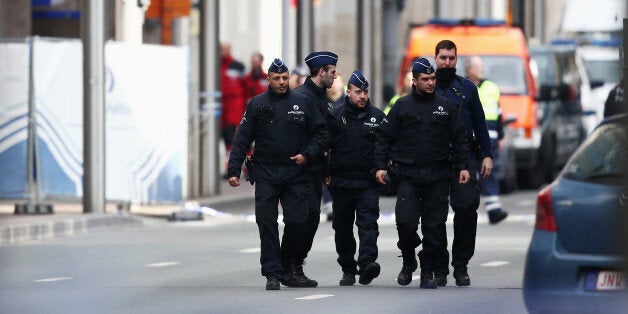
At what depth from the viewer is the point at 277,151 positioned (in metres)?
14.3

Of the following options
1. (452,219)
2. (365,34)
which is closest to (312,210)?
(452,219)

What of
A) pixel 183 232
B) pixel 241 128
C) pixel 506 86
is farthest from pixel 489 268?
pixel 506 86

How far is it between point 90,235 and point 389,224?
139 inches

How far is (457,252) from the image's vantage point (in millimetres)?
14641

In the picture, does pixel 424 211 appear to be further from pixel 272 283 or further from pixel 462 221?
pixel 272 283

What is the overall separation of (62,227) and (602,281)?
10.5 m

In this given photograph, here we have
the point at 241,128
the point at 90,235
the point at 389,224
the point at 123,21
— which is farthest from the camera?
the point at 123,21

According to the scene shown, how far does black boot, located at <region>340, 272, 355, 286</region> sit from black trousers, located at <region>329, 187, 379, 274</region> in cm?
2

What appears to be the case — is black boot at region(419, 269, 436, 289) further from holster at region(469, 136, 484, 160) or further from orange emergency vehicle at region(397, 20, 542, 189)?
orange emergency vehicle at region(397, 20, 542, 189)

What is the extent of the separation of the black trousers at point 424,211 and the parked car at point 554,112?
14165 mm

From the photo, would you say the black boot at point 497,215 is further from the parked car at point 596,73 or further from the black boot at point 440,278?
the parked car at point 596,73

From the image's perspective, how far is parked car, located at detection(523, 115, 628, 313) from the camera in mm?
10344

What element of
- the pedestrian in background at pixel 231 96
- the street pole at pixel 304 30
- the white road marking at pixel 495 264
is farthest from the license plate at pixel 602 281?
the pedestrian in background at pixel 231 96

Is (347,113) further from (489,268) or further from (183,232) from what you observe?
(183,232)
